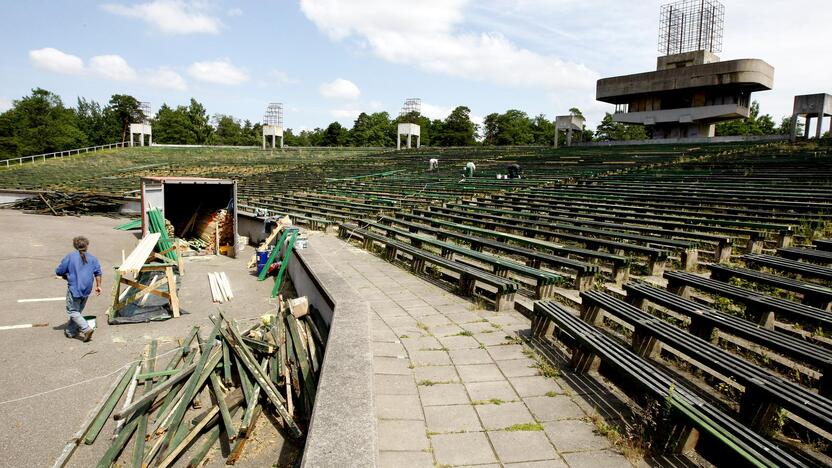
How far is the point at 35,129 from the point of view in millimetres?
65062

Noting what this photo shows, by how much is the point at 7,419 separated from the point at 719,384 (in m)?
6.77

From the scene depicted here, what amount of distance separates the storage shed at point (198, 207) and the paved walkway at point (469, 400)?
32.8ft

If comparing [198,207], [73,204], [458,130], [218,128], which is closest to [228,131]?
[218,128]

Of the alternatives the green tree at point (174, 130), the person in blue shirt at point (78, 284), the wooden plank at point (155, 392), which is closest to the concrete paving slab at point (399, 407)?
the wooden plank at point (155, 392)

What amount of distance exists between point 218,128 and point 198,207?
299 ft

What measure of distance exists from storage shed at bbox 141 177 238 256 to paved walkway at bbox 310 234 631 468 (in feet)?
32.8

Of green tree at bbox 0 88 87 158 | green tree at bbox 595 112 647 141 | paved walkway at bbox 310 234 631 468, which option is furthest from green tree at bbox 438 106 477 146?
paved walkway at bbox 310 234 631 468

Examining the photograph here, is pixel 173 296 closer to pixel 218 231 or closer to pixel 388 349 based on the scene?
pixel 388 349

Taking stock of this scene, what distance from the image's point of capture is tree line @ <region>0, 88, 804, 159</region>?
212 ft

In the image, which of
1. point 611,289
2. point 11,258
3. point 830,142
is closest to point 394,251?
point 611,289

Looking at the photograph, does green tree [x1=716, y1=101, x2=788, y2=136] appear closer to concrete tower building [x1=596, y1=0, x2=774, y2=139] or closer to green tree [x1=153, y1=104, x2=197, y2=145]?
concrete tower building [x1=596, y1=0, x2=774, y2=139]

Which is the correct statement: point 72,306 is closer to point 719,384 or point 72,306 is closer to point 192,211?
point 719,384

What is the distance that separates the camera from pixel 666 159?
21484 millimetres

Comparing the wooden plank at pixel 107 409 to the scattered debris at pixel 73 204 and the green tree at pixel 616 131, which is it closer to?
the scattered debris at pixel 73 204
